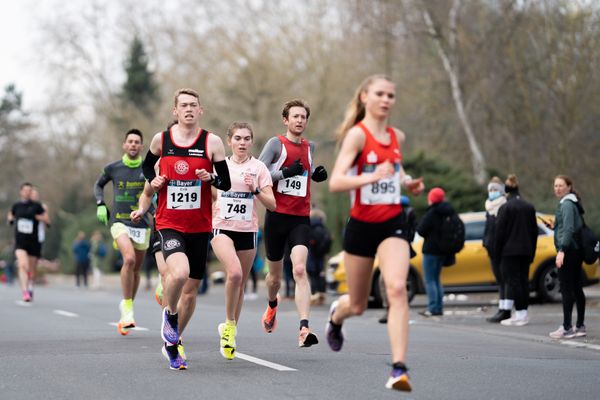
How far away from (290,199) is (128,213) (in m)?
2.94

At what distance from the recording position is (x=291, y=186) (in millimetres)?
11141

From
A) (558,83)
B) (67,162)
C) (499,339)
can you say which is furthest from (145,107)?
(499,339)

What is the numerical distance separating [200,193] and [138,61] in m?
51.7

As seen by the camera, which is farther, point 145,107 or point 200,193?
point 145,107

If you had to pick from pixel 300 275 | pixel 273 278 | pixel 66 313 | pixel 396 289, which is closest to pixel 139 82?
pixel 66 313

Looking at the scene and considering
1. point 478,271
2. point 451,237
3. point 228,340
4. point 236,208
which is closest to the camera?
point 228,340

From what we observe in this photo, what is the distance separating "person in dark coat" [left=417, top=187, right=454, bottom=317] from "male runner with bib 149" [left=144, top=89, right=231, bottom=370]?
8112mm

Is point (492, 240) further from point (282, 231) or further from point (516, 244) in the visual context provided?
point (282, 231)

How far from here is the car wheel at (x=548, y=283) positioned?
19812 mm

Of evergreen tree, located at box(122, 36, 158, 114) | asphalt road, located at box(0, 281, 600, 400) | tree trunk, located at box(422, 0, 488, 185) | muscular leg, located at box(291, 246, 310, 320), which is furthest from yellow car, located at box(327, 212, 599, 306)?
evergreen tree, located at box(122, 36, 158, 114)

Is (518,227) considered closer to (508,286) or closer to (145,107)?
(508,286)

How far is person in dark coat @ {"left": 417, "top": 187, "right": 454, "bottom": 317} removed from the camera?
57.0 ft

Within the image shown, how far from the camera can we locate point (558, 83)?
27.4 meters

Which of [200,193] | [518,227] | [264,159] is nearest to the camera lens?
[200,193]
